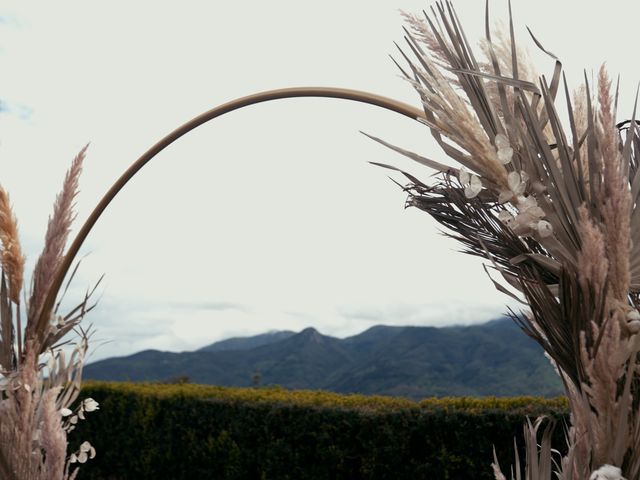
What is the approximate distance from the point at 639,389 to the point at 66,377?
2433 millimetres

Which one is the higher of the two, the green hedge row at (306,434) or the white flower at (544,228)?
the white flower at (544,228)

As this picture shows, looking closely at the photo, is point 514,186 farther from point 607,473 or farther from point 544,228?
point 607,473

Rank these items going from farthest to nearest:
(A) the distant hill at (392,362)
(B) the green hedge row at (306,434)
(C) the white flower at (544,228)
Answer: (A) the distant hill at (392,362) < (B) the green hedge row at (306,434) < (C) the white flower at (544,228)

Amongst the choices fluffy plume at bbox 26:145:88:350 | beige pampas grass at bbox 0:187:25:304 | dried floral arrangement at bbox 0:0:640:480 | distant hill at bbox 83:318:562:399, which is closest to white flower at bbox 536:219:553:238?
dried floral arrangement at bbox 0:0:640:480

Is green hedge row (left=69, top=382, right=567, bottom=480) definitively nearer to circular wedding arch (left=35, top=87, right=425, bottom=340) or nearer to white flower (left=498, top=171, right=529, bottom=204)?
circular wedding arch (left=35, top=87, right=425, bottom=340)

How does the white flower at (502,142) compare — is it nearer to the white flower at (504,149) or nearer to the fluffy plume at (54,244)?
the white flower at (504,149)

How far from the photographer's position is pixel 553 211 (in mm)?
1423

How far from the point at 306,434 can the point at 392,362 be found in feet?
84.2

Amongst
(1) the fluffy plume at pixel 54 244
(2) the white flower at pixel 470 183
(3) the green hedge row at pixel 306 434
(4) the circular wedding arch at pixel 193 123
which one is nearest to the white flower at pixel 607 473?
(2) the white flower at pixel 470 183

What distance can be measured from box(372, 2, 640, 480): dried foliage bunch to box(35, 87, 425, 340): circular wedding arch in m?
0.16

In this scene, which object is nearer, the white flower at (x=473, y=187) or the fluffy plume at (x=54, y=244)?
the white flower at (x=473, y=187)

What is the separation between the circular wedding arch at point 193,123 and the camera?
1.72 metres

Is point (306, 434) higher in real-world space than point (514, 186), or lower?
lower

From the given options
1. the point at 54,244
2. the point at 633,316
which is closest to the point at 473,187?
the point at 633,316
